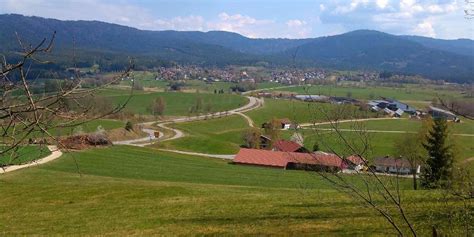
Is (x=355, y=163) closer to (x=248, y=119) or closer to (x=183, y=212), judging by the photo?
(x=183, y=212)

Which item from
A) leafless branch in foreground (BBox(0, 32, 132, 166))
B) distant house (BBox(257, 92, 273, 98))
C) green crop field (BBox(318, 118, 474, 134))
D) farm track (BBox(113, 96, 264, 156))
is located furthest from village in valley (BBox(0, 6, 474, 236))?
distant house (BBox(257, 92, 273, 98))

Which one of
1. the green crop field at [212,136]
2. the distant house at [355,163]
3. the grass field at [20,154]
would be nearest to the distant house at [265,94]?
the green crop field at [212,136]

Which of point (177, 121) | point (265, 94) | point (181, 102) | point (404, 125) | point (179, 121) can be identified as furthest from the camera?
point (265, 94)

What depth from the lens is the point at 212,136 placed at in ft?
246

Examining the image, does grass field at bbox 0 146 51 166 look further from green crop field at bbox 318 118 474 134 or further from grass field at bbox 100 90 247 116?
grass field at bbox 100 90 247 116

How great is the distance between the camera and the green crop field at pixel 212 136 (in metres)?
63.4

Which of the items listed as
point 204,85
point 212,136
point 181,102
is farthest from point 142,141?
point 204,85

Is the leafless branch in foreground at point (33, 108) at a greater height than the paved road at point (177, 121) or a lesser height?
greater

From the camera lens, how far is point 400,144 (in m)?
35.0

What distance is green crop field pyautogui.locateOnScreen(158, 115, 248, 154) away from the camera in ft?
208

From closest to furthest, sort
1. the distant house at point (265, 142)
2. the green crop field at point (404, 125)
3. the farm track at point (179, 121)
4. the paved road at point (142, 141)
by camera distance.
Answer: the farm track at point (179, 121)
the paved road at point (142, 141)
the distant house at point (265, 142)
the green crop field at point (404, 125)

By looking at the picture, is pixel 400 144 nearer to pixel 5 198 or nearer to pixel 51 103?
pixel 5 198

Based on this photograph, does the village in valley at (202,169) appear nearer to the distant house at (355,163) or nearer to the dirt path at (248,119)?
the distant house at (355,163)

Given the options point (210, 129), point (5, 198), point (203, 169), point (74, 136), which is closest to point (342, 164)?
point (74, 136)
